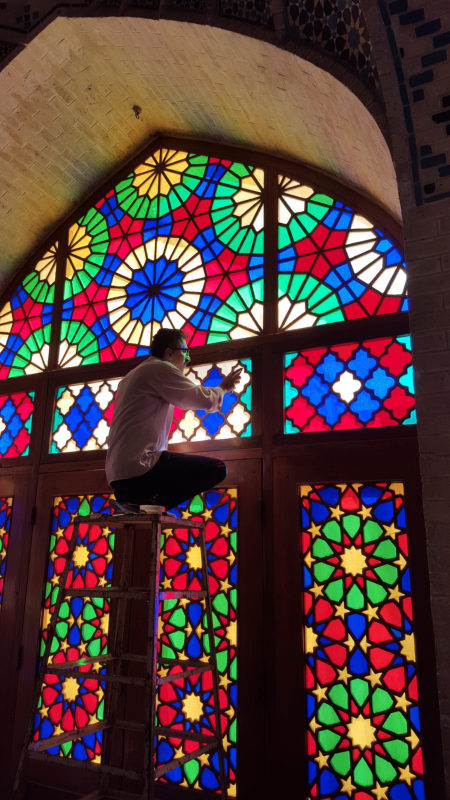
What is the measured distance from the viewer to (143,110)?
14.0 ft

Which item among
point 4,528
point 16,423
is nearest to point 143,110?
point 16,423

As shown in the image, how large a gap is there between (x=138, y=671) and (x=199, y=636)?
407 millimetres

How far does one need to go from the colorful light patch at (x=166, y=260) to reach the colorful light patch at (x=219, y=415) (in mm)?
199

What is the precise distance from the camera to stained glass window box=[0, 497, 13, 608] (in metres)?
4.11

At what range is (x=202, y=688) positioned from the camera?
127 inches

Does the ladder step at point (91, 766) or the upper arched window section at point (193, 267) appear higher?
the upper arched window section at point (193, 267)

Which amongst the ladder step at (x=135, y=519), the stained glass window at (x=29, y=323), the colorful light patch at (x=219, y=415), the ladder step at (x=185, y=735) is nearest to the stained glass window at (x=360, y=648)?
the ladder step at (x=185, y=735)

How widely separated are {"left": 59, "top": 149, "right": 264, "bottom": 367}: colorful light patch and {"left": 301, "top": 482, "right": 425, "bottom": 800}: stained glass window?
4.18 ft

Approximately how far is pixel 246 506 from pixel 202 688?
0.95 meters

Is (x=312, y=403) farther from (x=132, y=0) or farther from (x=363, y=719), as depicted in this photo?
(x=132, y=0)

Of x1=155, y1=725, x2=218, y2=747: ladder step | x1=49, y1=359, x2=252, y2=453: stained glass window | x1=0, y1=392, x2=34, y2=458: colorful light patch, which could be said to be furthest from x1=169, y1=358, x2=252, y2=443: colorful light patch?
x1=155, y1=725, x2=218, y2=747: ladder step

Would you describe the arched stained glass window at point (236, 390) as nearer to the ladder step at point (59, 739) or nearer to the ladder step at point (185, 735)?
the ladder step at point (185, 735)

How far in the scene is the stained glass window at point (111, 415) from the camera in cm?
360

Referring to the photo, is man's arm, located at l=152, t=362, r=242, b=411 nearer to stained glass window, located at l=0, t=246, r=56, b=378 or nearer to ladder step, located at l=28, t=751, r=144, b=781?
ladder step, located at l=28, t=751, r=144, b=781
